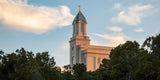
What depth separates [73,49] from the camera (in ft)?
331

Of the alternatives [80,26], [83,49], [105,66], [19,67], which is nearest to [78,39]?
[83,49]

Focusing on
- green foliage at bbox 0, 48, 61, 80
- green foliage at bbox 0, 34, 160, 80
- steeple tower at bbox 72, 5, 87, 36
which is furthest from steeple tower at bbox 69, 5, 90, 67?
green foliage at bbox 0, 48, 61, 80

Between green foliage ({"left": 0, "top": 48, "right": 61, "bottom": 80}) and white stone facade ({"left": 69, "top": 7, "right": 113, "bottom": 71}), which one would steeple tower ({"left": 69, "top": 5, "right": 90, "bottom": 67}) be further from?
green foliage ({"left": 0, "top": 48, "right": 61, "bottom": 80})

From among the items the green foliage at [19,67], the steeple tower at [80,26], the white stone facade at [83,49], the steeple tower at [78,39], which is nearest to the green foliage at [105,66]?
the green foliage at [19,67]

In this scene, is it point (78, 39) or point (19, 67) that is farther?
point (78, 39)

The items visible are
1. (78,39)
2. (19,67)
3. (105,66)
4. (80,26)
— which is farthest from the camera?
(80,26)

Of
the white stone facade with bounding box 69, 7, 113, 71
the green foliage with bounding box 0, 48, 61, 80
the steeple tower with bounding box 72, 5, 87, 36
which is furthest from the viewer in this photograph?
the steeple tower with bounding box 72, 5, 87, 36

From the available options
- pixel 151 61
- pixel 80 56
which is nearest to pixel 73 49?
pixel 80 56

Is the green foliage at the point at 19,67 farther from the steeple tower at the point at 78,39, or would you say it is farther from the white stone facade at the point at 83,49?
the steeple tower at the point at 78,39

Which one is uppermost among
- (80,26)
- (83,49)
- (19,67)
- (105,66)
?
(80,26)

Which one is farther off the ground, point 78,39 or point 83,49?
point 78,39

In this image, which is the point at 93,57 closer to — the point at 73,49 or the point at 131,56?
the point at 73,49

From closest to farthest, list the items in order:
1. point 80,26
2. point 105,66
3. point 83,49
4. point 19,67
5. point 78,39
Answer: point 19,67
point 105,66
point 83,49
point 78,39
point 80,26

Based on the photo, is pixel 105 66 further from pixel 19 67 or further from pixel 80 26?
pixel 80 26
